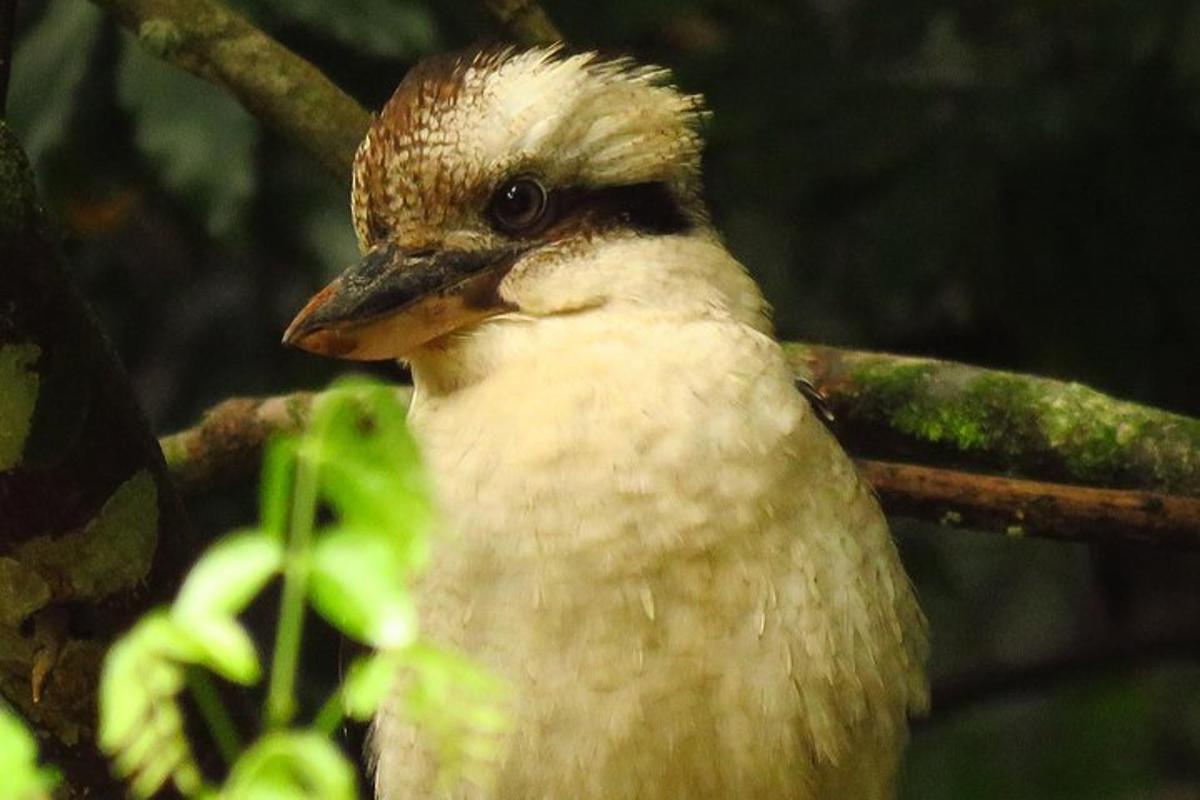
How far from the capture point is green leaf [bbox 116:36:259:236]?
104 inches

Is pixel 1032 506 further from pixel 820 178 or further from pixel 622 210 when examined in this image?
pixel 820 178

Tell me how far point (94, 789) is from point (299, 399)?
2.54 ft

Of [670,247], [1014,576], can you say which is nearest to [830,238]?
[1014,576]

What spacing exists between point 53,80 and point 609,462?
4.06 ft

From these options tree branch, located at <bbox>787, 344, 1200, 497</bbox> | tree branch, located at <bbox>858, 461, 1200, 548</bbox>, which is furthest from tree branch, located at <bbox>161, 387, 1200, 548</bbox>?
tree branch, located at <bbox>787, 344, 1200, 497</bbox>

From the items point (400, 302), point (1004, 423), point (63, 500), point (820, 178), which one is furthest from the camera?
point (820, 178)

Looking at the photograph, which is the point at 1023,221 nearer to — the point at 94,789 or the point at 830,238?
the point at 830,238

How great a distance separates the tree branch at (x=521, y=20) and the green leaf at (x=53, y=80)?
55cm

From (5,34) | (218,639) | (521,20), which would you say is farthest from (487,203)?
(218,639)

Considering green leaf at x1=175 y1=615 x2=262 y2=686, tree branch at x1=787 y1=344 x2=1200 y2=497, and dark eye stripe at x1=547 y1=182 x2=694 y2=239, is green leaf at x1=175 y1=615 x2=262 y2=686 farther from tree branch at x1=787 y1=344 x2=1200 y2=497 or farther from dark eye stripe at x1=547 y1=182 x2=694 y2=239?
tree branch at x1=787 y1=344 x2=1200 y2=497

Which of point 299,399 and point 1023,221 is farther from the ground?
point 299,399

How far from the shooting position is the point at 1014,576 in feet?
12.8

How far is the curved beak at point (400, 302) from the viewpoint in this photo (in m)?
1.91

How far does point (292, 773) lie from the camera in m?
0.99
